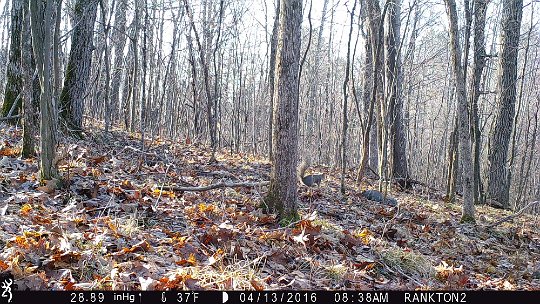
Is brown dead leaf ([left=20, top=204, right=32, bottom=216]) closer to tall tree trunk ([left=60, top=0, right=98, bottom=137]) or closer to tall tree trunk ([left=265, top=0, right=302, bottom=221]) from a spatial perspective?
tall tree trunk ([left=265, top=0, right=302, bottom=221])

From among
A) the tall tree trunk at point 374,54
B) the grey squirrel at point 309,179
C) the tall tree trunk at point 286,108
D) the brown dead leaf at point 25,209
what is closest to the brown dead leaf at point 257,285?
the tall tree trunk at point 286,108

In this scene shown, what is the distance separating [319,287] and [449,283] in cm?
151

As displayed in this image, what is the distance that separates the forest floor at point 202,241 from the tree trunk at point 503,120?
404cm

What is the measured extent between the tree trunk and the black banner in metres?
8.13

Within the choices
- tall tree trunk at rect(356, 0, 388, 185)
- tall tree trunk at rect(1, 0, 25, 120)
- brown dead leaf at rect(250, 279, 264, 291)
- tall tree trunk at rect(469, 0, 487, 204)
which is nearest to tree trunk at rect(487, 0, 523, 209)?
tall tree trunk at rect(469, 0, 487, 204)

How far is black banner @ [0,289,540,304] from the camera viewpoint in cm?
269

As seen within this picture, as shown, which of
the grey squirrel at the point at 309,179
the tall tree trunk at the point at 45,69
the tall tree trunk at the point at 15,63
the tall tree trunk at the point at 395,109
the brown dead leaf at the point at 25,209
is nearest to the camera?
the brown dead leaf at the point at 25,209

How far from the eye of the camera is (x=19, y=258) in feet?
9.72

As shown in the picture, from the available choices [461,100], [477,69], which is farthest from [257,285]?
[477,69]

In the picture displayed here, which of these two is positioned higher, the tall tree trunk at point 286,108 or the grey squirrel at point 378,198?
the tall tree trunk at point 286,108

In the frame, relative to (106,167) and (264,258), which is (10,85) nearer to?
(106,167)

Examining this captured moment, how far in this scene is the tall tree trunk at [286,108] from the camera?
5.01m

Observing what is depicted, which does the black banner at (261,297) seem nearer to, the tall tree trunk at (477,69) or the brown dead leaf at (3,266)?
the brown dead leaf at (3,266)

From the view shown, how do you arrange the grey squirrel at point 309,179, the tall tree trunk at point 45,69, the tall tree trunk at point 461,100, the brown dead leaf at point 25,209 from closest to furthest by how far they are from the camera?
1. the brown dead leaf at point 25,209
2. the tall tree trunk at point 45,69
3. the tall tree trunk at point 461,100
4. the grey squirrel at point 309,179
